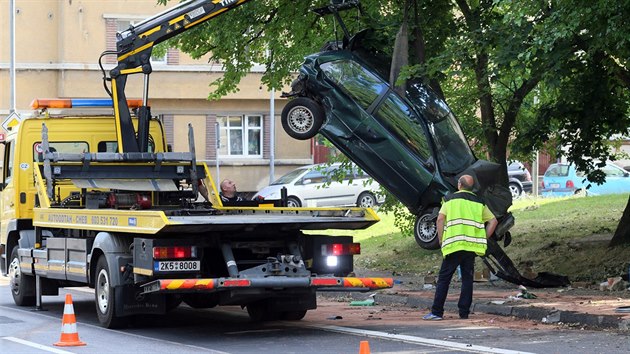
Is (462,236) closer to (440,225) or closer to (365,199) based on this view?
(440,225)

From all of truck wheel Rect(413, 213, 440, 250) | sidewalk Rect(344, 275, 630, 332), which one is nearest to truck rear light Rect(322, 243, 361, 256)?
sidewalk Rect(344, 275, 630, 332)

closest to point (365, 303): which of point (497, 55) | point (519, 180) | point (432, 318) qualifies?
point (432, 318)

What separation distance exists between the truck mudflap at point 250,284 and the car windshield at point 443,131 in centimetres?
359

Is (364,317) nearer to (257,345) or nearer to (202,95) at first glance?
(257,345)

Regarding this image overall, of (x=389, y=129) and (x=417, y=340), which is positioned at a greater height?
(x=389, y=129)

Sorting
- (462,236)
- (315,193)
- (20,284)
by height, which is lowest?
(20,284)

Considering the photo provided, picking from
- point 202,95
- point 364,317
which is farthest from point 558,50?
point 202,95

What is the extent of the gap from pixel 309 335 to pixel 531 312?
9.35 ft

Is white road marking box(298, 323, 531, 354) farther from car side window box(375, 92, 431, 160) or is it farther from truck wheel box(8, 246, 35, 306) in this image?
truck wheel box(8, 246, 35, 306)

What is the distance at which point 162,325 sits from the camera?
14.3 meters

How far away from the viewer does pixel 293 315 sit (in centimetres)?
1448

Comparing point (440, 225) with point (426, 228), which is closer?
point (440, 225)

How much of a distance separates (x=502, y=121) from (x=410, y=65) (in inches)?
153

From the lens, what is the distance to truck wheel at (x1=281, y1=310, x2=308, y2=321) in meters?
14.4
